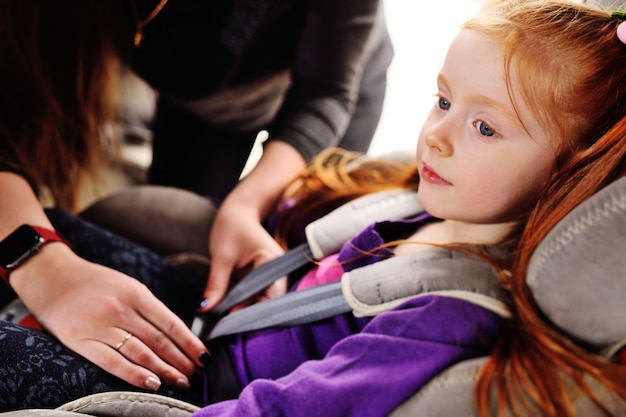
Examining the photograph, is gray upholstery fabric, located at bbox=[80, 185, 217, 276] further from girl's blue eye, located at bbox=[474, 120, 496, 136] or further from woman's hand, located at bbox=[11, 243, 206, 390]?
girl's blue eye, located at bbox=[474, 120, 496, 136]

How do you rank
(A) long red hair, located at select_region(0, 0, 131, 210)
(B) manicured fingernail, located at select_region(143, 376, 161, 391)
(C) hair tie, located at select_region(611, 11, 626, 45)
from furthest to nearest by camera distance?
1. (A) long red hair, located at select_region(0, 0, 131, 210)
2. (B) manicured fingernail, located at select_region(143, 376, 161, 391)
3. (C) hair tie, located at select_region(611, 11, 626, 45)

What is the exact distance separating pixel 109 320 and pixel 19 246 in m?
0.17

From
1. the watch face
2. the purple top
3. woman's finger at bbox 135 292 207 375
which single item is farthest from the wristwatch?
the purple top

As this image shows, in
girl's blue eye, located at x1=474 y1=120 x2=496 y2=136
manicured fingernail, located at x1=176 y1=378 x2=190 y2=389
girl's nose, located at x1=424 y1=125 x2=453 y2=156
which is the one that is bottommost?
manicured fingernail, located at x1=176 y1=378 x2=190 y2=389

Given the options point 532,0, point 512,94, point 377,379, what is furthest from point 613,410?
point 532,0

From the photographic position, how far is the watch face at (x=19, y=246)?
0.77 meters

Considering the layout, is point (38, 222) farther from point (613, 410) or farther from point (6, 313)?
point (613, 410)

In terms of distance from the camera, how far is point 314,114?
1.09 meters

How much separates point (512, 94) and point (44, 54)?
2.42ft

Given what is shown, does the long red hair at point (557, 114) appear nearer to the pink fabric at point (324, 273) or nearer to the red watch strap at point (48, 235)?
the pink fabric at point (324, 273)

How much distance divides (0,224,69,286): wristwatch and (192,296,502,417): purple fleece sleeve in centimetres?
37

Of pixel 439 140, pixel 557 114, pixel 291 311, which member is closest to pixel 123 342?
pixel 291 311

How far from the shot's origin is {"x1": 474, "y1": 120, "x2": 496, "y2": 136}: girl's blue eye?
613 millimetres

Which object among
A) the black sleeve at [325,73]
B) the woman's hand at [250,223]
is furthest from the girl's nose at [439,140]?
the black sleeve at [325,73]
